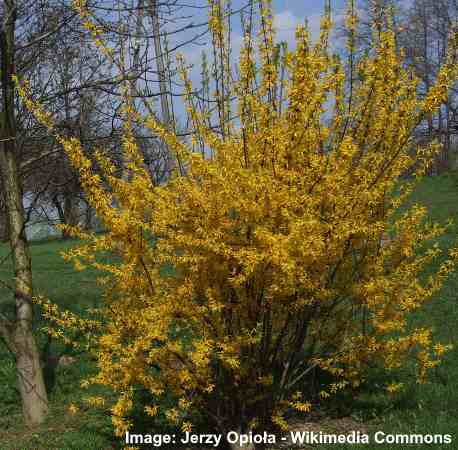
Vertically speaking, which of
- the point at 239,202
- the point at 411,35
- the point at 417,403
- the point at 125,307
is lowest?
the point at 417,403

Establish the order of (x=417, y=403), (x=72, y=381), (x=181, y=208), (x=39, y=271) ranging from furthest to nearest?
(x=39, y=271) < (x=72, y=381) < (x=417, y=403) < (x=181, y=208)

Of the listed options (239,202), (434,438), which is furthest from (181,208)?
(434,438)

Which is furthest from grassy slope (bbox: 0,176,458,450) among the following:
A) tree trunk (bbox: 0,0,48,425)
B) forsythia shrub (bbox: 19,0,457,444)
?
forsythia shrub (bbox: 19,0,457,444)

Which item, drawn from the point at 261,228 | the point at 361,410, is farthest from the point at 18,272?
the point at 361,410

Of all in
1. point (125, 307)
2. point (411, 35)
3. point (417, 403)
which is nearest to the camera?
point (125, 307)

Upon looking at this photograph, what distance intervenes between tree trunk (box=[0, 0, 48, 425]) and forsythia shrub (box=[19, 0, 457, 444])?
4.66 ft

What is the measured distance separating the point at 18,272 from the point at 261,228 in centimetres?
284

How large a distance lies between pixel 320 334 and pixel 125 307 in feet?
4.90

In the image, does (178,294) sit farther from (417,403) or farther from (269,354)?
(417,403)

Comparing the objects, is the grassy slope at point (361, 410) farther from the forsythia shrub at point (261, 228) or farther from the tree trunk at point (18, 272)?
the forsythia shrub at point (261, 228)

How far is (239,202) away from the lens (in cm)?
355

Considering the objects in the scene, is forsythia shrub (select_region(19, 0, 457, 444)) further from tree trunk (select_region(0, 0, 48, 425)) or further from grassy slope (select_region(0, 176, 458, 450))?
tree trunk (select_region(0, 0, 48, 425))

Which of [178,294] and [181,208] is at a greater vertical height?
[181,208]

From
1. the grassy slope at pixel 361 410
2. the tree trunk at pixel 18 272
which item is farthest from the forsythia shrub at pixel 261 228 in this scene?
the tree trunk at pixel 18 272
